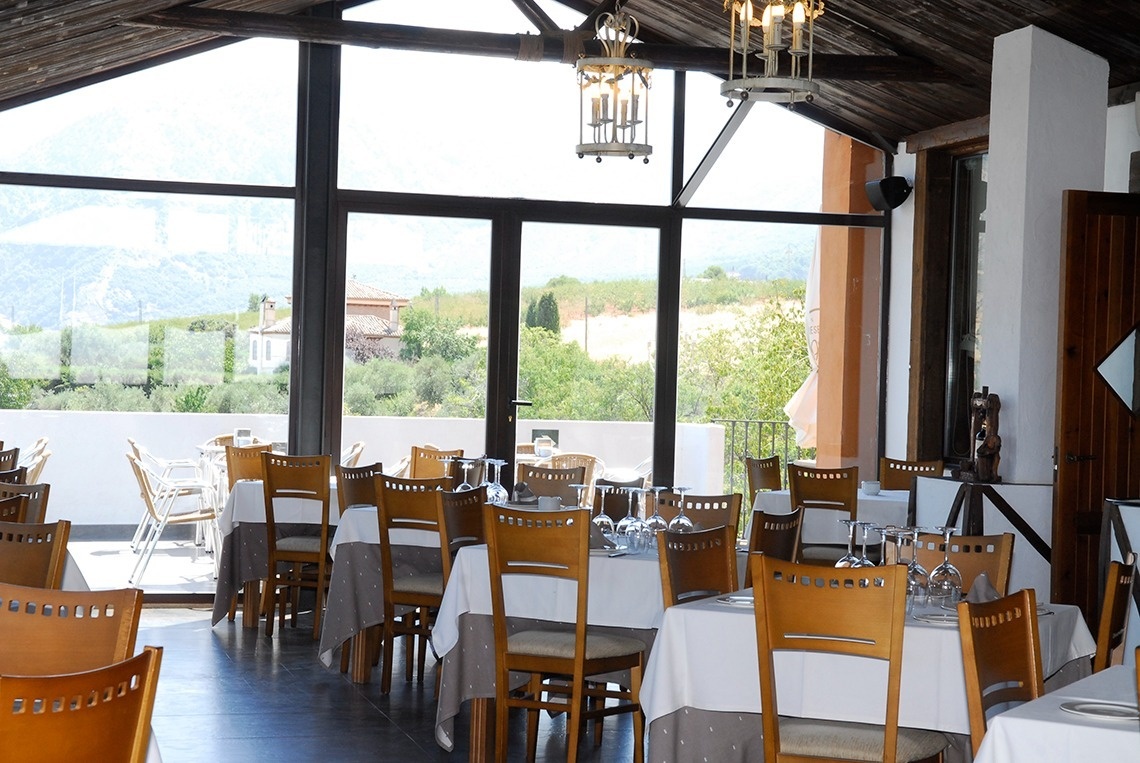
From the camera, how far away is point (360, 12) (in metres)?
9.73

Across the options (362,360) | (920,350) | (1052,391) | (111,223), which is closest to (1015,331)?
(1052,391)

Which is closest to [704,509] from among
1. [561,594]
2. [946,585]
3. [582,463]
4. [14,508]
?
[561,594]

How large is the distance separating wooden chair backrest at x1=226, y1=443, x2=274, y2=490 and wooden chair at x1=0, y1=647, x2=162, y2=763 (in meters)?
5.83

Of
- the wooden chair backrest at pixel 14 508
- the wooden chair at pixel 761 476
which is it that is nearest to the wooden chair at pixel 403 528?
the wooden chair backrest at pixel 14 508

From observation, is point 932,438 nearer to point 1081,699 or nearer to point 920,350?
point 920,350

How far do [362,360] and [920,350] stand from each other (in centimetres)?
405

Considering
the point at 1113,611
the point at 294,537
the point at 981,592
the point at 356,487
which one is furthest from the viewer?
the point at 294,537

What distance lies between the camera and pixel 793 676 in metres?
4.02

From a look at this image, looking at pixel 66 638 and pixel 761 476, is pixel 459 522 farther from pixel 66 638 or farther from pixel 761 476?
pixel 761 476

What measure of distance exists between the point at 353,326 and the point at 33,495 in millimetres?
4570

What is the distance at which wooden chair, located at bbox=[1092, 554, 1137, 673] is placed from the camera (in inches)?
155

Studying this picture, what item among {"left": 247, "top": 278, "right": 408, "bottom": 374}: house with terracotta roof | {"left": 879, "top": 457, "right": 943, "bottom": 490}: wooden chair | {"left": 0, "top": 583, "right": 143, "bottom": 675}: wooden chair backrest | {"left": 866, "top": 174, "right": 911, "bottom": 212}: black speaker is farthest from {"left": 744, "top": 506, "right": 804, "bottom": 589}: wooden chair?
{"left": 866, "top": 174, "right": 911, "bottom": 212}: black speaker

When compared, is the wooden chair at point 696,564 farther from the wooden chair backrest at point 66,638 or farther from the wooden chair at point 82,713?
the wooden chair at point 82,713

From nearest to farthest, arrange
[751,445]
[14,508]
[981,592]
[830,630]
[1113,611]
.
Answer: [830,630] → [1113,611] → [981,592] → [14,508] → [751,445]
